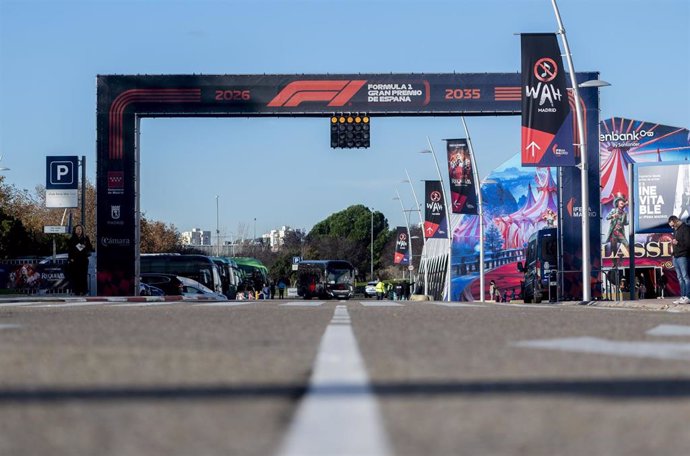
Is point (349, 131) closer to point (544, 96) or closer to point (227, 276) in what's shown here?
point (544, 96)

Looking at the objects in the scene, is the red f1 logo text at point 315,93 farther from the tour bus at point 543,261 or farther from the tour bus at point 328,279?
the tour bus at point 328,279

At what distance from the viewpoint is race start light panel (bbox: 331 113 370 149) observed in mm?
37844

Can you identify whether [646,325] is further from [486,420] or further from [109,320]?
A: [486,420]

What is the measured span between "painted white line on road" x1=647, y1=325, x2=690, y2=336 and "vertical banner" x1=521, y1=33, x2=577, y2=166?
18.4 metres

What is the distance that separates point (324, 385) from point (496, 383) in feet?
2.67

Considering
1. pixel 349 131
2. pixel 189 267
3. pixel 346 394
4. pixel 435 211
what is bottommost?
pixel 189 267

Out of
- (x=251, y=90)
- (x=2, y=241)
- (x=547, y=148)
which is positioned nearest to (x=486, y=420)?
(x=547, y=148)

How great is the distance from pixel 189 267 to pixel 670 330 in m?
54.0

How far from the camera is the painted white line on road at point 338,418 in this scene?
10.7 feet

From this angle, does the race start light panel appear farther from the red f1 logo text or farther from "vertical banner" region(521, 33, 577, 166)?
"vertical banner" region(521, 33, 577, 166)

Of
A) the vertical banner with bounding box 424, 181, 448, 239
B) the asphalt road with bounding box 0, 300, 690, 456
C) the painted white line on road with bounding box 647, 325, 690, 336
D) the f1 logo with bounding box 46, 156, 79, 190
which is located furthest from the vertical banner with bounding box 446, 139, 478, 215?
the asphalt road with bounding box 0, 300, 690, 456

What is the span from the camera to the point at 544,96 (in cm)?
2816

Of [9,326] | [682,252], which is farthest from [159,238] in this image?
[9,326]

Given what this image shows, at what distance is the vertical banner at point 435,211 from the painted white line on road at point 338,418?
5340 cm
